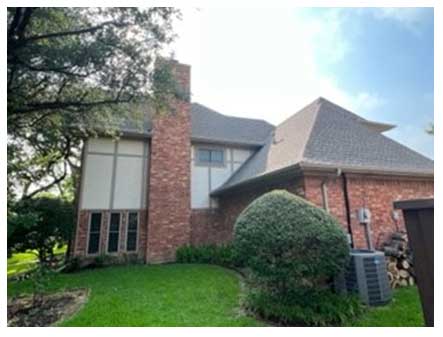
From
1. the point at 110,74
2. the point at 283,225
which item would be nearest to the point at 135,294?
the point at 283,225

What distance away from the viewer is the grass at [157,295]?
14.8 ft

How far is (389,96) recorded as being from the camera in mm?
7785

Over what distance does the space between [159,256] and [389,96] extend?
8.63 metres

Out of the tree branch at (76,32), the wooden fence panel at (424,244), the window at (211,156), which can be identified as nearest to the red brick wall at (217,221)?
the window at (211,156)

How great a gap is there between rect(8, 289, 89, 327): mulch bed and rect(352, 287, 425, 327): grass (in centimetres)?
482

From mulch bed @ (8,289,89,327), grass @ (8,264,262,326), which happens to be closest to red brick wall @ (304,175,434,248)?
grass @ (8,264,262,326)

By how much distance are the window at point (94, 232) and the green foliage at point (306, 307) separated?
6.56 metres

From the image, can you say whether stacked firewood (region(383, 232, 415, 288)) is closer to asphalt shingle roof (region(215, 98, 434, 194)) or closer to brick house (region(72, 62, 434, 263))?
brick house (region(72, 62, 434, 263))

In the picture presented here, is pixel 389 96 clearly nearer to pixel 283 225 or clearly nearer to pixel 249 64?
pixel 249 64

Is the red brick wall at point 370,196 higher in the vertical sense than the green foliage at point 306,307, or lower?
higher

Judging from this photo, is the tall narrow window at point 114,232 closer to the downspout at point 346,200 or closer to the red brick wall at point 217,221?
the red brick wall at point 217,221

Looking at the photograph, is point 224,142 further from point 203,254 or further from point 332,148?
point 332,148

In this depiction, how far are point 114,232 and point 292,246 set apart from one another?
7.21m

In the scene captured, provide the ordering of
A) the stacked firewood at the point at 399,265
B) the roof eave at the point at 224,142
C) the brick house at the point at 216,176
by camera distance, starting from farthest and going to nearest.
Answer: the roof eave at the point at 224,142, the brick house at the point at 216,176, the stacked firewood at the point at 399,265
